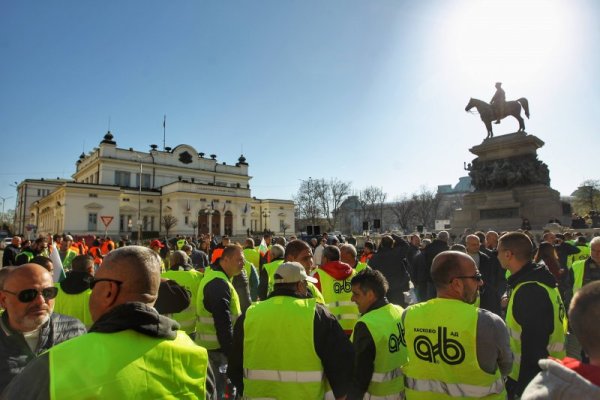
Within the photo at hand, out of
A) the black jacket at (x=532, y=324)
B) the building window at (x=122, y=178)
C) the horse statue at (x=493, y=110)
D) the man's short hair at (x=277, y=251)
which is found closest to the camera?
the black jacket at (x=532, y=324)

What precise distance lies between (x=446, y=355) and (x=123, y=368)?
2234mm

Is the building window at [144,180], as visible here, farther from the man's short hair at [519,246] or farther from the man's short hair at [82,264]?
the man's short hair at [519,246]

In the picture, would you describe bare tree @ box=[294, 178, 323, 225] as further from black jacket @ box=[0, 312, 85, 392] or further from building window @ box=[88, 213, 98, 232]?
black jacket @ box=[0, 312, 85, 392]

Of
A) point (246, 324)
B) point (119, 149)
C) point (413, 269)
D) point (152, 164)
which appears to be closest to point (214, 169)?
point (152, 164)

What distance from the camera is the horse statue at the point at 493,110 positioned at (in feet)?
84.2

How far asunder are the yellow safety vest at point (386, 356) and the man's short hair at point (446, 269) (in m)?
0.61

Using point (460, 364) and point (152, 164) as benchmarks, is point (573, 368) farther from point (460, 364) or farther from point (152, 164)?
point (152, 164)

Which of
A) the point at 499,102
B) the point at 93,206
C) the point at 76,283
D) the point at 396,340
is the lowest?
the point at 396,340

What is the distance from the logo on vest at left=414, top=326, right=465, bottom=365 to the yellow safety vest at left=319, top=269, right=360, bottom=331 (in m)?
2.14

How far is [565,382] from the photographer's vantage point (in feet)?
4.70

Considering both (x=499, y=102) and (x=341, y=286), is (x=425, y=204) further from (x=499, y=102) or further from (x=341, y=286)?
(x=341, y=286)

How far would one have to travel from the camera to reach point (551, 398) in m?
1.45

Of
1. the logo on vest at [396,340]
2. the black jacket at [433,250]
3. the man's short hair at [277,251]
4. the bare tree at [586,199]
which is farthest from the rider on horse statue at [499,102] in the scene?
the bare tree at [586,199]

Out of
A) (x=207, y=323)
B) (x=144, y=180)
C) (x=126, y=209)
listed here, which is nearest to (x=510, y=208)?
(x=207, y=323)
